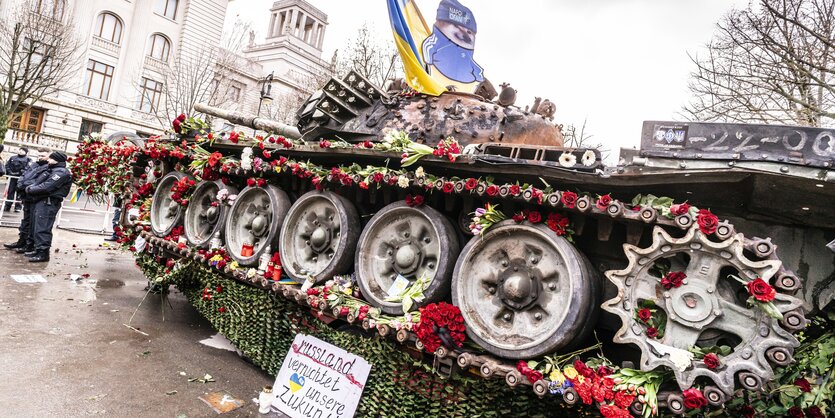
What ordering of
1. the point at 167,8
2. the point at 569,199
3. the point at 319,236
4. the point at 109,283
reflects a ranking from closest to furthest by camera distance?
1. the point at 569,199
2. the point at 319,236
3. the point at 109,283
4. the point at 167,8

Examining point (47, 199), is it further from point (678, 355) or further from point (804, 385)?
point (804, 385)

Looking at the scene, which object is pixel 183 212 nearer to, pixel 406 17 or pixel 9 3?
pixel 406 17

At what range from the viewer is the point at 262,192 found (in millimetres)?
5758

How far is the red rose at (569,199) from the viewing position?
10.6 ft

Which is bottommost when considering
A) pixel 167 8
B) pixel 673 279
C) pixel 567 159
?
pixel 673 279

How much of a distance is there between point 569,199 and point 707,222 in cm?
77

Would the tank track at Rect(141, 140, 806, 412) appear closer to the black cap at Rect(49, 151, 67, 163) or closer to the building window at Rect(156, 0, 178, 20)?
the black cap at Rect(49, 151, 67, 163)

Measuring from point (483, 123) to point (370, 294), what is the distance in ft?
7.20

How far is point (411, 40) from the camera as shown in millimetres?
6938

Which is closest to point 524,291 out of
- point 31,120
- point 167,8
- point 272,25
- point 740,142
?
point 740,142

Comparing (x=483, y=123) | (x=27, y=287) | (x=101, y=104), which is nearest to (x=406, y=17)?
(x=483, y=123)

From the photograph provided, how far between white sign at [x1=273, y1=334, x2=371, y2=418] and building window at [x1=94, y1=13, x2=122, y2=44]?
1262 inches

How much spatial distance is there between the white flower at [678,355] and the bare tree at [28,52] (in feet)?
86.7

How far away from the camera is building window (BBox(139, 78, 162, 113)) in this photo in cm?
3038
